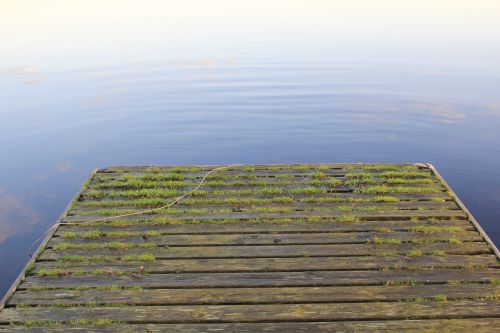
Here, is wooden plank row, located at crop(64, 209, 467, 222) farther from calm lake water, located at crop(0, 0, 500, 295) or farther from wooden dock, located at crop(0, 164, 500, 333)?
calm lake water, located at crop(0, 0, 500, 295)

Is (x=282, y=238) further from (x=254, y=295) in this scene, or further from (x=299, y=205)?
(x=254, y=295)

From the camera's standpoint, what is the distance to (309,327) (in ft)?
15.5

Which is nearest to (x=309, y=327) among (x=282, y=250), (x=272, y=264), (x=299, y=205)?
(x=272, y=264)

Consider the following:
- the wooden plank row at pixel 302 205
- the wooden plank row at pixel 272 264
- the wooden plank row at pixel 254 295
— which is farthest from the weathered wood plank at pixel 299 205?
the wooden plank row at pixel 254 295

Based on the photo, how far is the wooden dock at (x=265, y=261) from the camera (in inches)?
191

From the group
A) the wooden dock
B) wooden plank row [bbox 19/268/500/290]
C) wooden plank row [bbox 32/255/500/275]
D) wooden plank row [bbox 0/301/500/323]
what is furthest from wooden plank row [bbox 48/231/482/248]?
wooden plank row [bbox 0/301/500/323]

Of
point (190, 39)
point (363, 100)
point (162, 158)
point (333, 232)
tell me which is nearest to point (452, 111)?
point (363, 100)

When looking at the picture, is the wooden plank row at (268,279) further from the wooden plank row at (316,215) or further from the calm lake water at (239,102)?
the calm lake water at (239,102)

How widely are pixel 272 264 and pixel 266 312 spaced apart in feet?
2.98

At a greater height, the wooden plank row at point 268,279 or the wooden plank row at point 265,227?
the wooden plank row at point 265,227

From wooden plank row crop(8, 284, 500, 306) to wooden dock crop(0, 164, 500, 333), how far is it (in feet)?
0.06

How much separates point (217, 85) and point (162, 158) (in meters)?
7.37

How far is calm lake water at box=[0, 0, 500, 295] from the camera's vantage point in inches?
475

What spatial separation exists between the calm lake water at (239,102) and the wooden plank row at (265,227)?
2.69 metres
